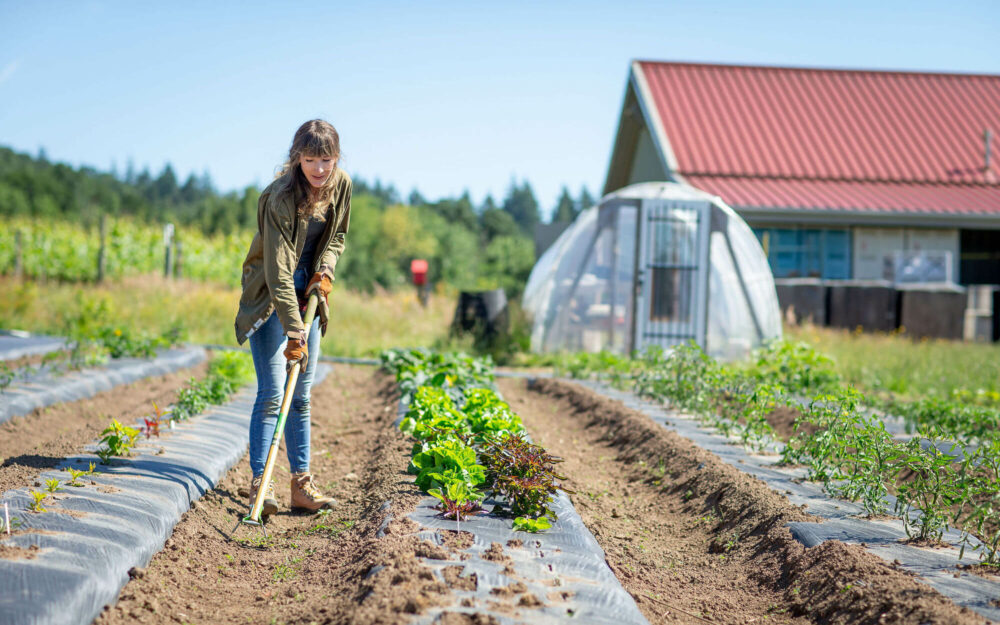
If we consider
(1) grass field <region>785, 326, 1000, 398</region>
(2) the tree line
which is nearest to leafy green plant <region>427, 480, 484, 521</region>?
(1) grass field <region>785, 326, 1000, 398</region>

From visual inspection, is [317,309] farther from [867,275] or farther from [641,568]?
[867,275]

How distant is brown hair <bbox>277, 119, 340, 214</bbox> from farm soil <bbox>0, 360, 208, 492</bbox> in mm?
1579

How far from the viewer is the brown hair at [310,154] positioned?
313 cm

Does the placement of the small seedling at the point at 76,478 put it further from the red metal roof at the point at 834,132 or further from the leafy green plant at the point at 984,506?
the red metal roof at the point at 834,132

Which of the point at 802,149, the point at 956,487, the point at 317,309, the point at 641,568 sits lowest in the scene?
the point at 641,568

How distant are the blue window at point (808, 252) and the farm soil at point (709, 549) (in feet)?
31.3

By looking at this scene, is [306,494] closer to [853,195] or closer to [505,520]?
[505,520]

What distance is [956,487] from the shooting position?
2.96m

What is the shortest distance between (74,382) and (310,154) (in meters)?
4.15

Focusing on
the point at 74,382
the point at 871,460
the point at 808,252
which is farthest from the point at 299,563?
the point at 808,252

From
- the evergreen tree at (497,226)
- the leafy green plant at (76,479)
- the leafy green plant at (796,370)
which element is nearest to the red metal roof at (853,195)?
the leafy green plant at (796,370)

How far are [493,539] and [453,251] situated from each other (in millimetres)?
46903

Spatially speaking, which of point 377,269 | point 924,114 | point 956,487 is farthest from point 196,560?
point 377,269

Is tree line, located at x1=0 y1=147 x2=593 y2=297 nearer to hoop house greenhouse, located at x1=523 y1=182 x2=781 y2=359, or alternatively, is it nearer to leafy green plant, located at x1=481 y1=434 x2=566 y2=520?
hoop house greenhouse, located at x1=523 y1=182 x2=781 y2=359
